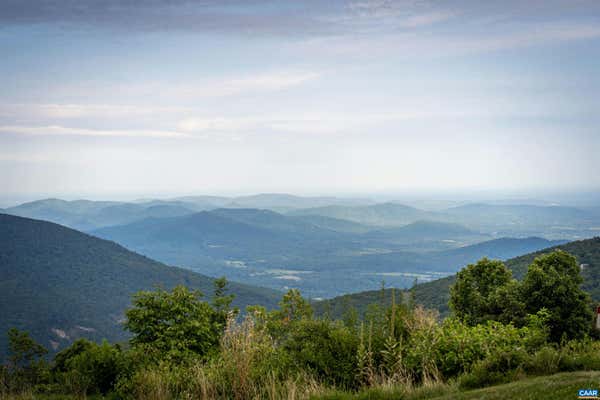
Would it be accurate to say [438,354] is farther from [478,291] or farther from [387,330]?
[478,291]

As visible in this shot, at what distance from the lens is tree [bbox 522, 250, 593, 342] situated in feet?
53.4

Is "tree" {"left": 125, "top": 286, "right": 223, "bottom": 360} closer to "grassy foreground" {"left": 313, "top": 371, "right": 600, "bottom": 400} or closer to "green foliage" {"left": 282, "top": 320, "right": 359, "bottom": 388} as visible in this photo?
"green foliage" {"left": 282, "top": 320, "right": 359, "bottom": 388}

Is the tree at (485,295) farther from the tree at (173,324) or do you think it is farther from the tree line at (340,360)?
the tree at (173,324)

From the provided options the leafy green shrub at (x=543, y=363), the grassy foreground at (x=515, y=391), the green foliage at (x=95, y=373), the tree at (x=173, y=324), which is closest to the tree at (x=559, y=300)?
the leafy green shrub at (x=543, y=363)

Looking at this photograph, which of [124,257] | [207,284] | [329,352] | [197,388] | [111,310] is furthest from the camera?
[124,257]

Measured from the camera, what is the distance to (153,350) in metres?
12.2

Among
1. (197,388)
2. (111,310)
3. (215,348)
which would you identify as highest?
(197,388)

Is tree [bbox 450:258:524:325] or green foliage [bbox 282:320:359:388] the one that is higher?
green foliage [bbox 282:320:359:388]

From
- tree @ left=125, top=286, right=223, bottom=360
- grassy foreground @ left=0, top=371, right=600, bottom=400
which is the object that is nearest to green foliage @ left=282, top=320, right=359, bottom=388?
grassy foreground @ left=0, top=371, right=600, bottom=400

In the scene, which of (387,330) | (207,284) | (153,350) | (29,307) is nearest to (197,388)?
(387,330)

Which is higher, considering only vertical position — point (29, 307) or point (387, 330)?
point (387, 330)

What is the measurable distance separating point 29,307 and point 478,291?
111 metres

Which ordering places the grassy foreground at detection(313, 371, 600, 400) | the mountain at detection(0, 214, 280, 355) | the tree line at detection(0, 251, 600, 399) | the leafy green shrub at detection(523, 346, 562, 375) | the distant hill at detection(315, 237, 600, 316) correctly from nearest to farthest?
the grassy foreground at detection(313, 371, 600, 400)
the leafy green shrub at detection(523, 346, 562, 375)
the tree line at detection(0, 251, 600, 399)
the distant hill at detection(315, 237, 600, 316)
the mountain at detection(0, 214, 280, 355)

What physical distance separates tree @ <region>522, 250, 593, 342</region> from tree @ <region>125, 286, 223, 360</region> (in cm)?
1118
